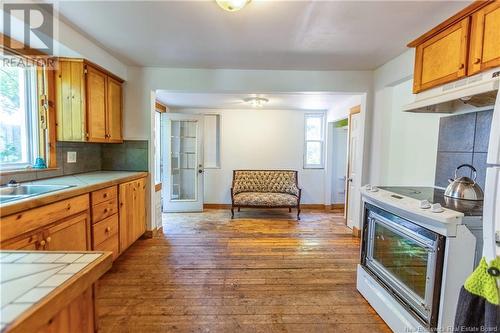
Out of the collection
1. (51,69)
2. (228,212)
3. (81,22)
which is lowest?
(228,212)

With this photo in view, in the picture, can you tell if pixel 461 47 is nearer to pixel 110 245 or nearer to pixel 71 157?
pixel 110 245

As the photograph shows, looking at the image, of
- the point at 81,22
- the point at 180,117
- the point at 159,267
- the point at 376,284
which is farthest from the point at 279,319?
the point at 180,117

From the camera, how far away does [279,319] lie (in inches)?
76.1

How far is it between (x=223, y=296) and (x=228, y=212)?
3.09 meters

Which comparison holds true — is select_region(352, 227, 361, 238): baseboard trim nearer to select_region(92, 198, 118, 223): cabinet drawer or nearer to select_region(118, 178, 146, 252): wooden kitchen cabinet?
select_region(118, 178, 146, 252): wooden kitchen cabinet

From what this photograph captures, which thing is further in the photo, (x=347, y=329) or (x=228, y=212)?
(x=228, y=212)

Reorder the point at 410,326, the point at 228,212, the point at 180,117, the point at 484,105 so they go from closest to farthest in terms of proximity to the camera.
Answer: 1. the point at 410,326
2. the point at 484,105
3. the point at 180,117
4. the point at 228,212

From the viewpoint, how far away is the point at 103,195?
2.42 meters

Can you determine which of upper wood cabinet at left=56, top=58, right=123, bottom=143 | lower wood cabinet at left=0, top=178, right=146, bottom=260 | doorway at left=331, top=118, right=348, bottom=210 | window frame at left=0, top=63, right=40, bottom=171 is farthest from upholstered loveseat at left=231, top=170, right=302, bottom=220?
window frame at left=0, top=63, right=40, bottom=171

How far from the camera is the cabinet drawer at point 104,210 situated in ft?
7.52

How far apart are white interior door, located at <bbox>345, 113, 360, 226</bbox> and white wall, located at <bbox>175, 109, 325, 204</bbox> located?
1481 mm

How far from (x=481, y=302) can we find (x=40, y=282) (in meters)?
1.63

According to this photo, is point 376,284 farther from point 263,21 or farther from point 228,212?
point 228,212

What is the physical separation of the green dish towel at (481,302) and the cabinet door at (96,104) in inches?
131
